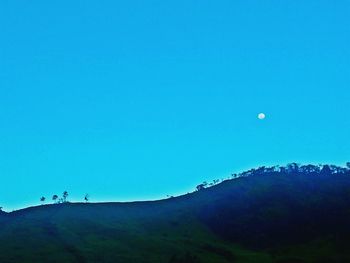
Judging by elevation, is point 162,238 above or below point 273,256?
above

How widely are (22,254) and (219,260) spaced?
66840mm

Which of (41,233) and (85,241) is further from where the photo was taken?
(41,233)

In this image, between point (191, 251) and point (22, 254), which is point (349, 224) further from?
Answer: point (22, 254)

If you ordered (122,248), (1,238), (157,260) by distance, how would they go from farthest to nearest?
1. (1,238)
2. (122,248)
3. (157,260)

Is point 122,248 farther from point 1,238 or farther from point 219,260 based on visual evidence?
→ point 1,238

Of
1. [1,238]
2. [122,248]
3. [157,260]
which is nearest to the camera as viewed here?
[157,260]

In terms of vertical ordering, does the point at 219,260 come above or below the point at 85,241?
below

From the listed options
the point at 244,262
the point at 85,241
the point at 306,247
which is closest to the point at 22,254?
the point at 85,241

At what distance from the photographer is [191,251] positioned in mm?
177750

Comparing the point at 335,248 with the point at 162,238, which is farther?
the point at 162,238

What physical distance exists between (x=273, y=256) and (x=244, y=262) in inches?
671

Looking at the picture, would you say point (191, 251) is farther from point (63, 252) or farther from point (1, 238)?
point (1, 238)

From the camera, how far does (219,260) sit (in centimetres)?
17088

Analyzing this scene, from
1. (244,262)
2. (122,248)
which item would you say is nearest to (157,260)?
(122,248)
